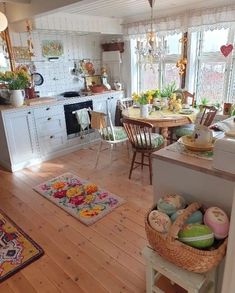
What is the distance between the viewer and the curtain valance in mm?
3121

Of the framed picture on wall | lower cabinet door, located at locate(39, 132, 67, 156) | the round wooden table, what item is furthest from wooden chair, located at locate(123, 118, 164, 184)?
the framed picture on wall

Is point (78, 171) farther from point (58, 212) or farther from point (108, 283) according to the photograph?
point (108, 283)

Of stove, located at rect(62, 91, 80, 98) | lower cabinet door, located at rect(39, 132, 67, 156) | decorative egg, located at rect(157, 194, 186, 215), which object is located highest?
stove, located at rect(62, 91, 80, 98)

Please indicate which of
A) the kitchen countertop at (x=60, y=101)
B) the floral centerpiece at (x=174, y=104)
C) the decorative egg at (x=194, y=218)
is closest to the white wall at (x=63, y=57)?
the kitchen countertop at (x=60, y=101)

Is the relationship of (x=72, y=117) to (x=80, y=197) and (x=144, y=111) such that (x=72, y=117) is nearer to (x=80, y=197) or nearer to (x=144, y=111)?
(x=144, y=111)

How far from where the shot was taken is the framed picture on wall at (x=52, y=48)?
Result: 402 centimetres

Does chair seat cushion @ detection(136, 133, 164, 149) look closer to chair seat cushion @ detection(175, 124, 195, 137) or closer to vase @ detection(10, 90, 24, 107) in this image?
chair seat cushion @ detection(175, 124, 195, 137)

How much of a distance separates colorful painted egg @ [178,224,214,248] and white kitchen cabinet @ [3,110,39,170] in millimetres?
2878

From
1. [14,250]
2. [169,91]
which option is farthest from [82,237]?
[169,91]

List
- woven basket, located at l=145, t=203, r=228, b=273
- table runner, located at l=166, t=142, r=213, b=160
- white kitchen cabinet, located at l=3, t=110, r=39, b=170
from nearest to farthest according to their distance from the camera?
1. woven basket, located at l=145, t=203, r=228, b=273
2. table runner, located at l=166, t=142, r=213, b=160
3. white kitchen cabinet, located at l=3, t=110, r=39, b=170

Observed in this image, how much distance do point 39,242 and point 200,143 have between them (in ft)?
5.24

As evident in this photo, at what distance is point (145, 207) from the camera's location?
2529mm

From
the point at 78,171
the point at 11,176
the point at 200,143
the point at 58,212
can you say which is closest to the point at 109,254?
the point at 58,212

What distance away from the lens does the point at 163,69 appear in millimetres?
4238
